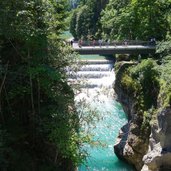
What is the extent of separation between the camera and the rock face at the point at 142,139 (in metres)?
23.3

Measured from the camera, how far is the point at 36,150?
14.6 m

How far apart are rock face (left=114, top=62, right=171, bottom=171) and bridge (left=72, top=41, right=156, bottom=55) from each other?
5.53 meters

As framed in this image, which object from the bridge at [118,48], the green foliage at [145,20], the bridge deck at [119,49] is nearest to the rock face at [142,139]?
the bridge deck at [119,49]

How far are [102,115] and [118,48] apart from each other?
817 cm

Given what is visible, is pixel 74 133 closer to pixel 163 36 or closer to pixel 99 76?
pixel 163 36

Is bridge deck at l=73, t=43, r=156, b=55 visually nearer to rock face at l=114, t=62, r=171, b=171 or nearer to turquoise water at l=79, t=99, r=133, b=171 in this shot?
rock face at l=114, t=62, r=171, b=171

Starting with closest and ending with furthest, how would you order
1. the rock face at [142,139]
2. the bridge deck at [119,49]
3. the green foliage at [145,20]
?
the rock face at [142,139] < the bridge deck at [119,49] < the green foliage at [145,20]

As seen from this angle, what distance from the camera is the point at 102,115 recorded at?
1318 inches

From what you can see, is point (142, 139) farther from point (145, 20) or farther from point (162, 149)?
point (145, 20)

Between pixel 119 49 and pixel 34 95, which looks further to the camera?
pixel 119 49

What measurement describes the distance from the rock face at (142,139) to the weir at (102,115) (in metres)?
1.10

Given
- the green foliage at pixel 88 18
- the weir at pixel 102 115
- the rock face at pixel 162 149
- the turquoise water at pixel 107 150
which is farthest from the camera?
the green foliage at pixel 88 18

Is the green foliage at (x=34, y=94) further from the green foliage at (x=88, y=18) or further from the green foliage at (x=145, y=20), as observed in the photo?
the green foliage at (x=88, y=18)

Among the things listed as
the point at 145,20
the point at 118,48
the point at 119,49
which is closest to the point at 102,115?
the point at 119,49
